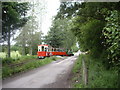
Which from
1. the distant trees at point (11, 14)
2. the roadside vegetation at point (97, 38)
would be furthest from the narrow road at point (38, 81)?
A: the distant trees at point (11, 14)

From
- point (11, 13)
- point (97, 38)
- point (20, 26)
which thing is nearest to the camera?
point (97, 38)

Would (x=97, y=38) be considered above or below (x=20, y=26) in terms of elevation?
below

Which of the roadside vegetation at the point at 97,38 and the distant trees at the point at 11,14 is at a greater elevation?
the distant trees at the point at 11,14

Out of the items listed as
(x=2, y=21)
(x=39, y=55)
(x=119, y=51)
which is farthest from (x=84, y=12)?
(x=39, y=55)

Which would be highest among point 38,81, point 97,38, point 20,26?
point 20,26

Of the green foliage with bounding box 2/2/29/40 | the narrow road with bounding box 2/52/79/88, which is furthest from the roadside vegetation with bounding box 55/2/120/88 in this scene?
the green foliage with bounding box 2/2/29/40

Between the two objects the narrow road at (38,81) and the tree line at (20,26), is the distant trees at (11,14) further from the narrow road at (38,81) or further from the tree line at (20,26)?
the narrow road at (38,81)

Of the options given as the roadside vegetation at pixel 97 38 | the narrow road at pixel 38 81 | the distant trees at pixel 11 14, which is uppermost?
the distant trees at pixel 11 14

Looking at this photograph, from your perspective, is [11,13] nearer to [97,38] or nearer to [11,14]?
[11,14]

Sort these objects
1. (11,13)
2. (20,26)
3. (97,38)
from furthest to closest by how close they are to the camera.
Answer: (20,26), (11,13), (97,38)

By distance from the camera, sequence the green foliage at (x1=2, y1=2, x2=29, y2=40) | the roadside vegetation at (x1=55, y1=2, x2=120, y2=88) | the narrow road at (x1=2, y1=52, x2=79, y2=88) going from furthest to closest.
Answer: the green foliage at (x1=2, y1=2, x2=29, y2=40) → the narrow road at (x1=2, y1=52, x2=79, y2=88) → the roadside vegetation at (x1=55, y1=2, x2=120, y2=88)

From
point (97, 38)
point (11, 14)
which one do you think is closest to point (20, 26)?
point (11, 14)

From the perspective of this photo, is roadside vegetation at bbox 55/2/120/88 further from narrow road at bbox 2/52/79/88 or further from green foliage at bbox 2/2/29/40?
green foliage at bbox 2/2/29/40

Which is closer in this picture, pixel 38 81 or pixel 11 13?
pixel 38 81
